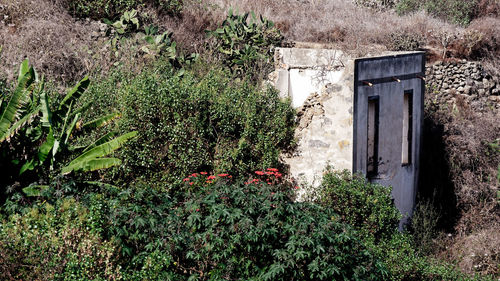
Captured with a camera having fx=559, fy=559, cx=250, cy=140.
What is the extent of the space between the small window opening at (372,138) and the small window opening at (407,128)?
3.76 ft

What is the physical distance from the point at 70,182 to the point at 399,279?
19.9ft

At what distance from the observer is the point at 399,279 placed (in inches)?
405

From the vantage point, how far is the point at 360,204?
1116 cm

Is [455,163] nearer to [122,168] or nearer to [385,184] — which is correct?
[385,184]

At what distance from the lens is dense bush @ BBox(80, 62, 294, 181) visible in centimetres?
1076

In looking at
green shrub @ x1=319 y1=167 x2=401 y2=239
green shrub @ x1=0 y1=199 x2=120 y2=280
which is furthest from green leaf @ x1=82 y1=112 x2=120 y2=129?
green shrub @ x1=319 y1=167 x2=401 y2=239

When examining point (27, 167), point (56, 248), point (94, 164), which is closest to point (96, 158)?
point (94, 164)

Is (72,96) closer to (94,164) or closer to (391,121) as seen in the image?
(94,164)

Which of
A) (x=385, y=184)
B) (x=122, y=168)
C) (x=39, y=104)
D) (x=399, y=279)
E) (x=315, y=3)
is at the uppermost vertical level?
(x=315, y=3)

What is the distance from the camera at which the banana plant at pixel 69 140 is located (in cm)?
951

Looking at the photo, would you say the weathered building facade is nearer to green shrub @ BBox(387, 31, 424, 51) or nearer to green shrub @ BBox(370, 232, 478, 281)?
green shrub @ BBox(370, 232, 478, 281)

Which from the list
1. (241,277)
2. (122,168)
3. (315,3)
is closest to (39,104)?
(122,168)

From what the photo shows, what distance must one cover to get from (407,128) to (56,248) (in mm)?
8851

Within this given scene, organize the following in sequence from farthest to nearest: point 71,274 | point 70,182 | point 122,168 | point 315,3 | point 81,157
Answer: point 315,3 → point 122,168 → point 81,157 → point 70,182 → point 71,274
